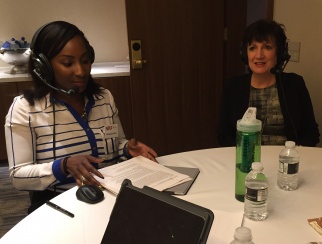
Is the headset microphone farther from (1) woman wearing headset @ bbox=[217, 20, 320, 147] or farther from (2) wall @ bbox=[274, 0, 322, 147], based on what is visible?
(2) wall @ bbox=[274, 0, 322, 147]

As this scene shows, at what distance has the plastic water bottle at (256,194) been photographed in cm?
88

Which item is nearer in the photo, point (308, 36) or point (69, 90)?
point (69, 90)

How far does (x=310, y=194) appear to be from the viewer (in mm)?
1035

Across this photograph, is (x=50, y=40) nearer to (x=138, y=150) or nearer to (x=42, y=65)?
(x=42, y=65)

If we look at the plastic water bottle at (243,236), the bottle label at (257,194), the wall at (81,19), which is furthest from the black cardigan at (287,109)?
the wall at (81,19)

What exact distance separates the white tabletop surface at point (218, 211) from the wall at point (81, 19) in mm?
2447

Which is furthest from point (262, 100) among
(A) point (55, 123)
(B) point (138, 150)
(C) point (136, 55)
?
(C) point (136, 55)

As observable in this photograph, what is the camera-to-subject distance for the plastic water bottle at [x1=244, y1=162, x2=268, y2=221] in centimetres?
88

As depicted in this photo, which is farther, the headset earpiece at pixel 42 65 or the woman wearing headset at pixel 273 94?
the woman wearing headset at pixel 273 94

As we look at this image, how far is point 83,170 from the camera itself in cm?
111

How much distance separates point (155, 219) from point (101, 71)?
8.09 feet

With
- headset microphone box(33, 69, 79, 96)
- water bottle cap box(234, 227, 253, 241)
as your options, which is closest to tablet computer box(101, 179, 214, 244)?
water bottle cap box(234, 227, 253, 241)

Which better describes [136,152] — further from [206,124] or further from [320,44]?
[206,124]

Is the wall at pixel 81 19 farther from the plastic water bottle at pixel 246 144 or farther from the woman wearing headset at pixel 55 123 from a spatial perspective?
the plastic water bottle at pixel 246 144
